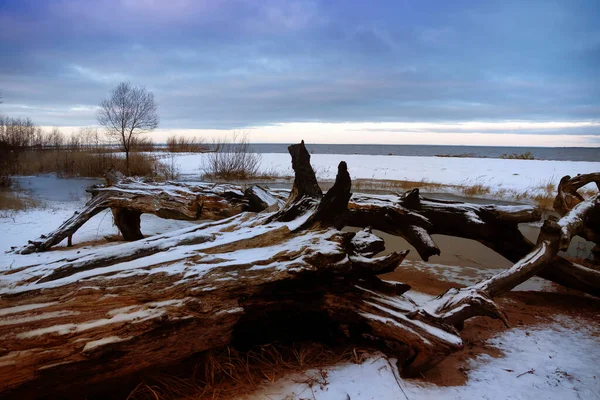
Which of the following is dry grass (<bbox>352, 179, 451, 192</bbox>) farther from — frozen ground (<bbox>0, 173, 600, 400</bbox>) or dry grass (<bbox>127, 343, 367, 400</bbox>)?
dry grass (<bbox>127, 343, 367, 400</bbox>)

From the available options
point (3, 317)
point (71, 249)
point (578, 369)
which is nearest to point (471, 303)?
point (578, 369)

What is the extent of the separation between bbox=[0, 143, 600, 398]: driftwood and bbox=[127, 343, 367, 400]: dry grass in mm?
119

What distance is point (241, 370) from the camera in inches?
103

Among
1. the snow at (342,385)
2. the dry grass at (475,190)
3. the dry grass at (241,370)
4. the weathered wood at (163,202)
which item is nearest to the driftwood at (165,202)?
the weathered wood at (163,202)

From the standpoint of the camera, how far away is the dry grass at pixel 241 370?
2.38 metres

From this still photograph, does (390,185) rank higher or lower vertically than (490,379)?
higher

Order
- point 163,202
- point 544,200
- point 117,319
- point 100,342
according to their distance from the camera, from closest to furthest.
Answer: point 100,342, point 117,319, point 163,202, point 544,200

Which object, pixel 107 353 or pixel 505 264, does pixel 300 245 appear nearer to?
pixel 107 353

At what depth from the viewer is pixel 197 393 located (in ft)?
7.89

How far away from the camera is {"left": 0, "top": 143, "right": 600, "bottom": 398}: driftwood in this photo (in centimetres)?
209

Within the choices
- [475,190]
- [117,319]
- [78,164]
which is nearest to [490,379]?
[117,319]

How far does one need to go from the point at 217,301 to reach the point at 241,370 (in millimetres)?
531

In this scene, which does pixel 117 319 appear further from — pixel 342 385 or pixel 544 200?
pixel 544 200

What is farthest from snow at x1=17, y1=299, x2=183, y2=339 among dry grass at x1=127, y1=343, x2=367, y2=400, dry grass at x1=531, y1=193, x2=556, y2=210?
dry grass at x1=531, y1=193, x2=556, y2=210
